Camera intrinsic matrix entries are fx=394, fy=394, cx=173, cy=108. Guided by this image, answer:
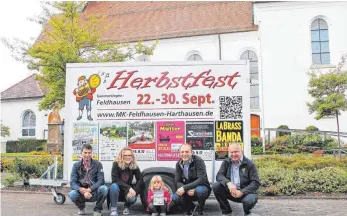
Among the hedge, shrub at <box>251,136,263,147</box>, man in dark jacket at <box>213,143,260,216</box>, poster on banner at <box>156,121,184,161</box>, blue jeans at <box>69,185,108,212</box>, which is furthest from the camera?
the hedge

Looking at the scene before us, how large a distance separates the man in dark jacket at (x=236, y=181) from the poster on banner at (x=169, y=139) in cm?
123

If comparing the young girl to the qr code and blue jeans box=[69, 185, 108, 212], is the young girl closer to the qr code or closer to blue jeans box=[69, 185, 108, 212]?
blue jeans box=[69, 185, 108, 212]

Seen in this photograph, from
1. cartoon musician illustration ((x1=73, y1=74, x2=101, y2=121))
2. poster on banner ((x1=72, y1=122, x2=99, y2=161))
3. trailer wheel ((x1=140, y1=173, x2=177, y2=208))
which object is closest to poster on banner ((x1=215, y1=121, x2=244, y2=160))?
trailer wheel ((x1=140, y1=173, x2=177, y2=208))

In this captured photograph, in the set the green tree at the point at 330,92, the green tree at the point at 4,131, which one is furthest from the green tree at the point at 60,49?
the green tree at the point at 4,131

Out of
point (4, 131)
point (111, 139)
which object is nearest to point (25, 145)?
point (4, 131)

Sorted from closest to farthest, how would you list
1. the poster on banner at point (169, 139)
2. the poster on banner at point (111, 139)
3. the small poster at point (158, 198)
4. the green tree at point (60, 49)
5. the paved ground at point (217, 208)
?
1. the small poster at point (158, 198)
2. the paved ground at point (217, 208)
3. the poster on banner at point (169, 139)
4. the poster on banner at point (111, 139)
5. the green tree at point (60, 49)

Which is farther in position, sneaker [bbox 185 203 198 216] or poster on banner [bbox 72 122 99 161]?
poster on banner [bbox 72 122 99 161]

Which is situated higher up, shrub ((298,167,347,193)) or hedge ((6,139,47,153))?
hedge ((6,139,47,153))

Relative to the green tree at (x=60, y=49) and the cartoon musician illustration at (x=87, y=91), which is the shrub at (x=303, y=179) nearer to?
the cartoon musician illustration at (x=87, y=91)

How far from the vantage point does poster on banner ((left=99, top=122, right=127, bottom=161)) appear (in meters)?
8.23

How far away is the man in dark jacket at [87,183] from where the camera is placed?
741cm

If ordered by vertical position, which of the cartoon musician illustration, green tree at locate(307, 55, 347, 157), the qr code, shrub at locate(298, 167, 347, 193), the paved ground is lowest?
the paved ground

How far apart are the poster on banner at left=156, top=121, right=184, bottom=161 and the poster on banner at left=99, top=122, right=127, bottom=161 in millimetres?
749

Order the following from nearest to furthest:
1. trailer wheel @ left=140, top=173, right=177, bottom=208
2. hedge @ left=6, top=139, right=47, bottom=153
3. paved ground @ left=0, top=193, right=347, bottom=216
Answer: trailer wheel @ left=140, top=173, right=177, bottom=208, paved ground @ left=0, top=193, right=347, bottom=216, hedge @ left=6, top=139, right=47, bottom=153
